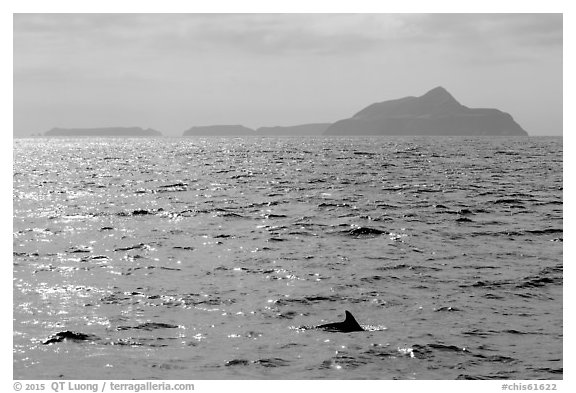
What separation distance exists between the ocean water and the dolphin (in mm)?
272

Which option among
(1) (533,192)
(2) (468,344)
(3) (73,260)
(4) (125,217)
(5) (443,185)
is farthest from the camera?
(5) (443,185)

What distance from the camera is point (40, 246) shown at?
2936 centimetres

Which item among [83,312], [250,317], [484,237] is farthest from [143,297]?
[484,237]

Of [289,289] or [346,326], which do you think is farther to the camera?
[289,289]

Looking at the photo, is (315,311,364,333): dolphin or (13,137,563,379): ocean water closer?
(13,137,563,379): ocean water

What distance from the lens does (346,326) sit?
17.7 meters

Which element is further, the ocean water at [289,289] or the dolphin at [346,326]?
the dolphin at [346,326]

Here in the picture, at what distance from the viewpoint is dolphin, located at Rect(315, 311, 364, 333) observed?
17.5 m

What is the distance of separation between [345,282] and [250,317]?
17.1ft

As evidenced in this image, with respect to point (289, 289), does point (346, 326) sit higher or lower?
lower

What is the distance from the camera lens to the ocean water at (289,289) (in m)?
15.3

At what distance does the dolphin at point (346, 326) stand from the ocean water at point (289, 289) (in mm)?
272

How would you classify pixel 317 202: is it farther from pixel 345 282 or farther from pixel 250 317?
pixel 250 317

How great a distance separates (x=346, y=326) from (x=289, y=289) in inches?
180
